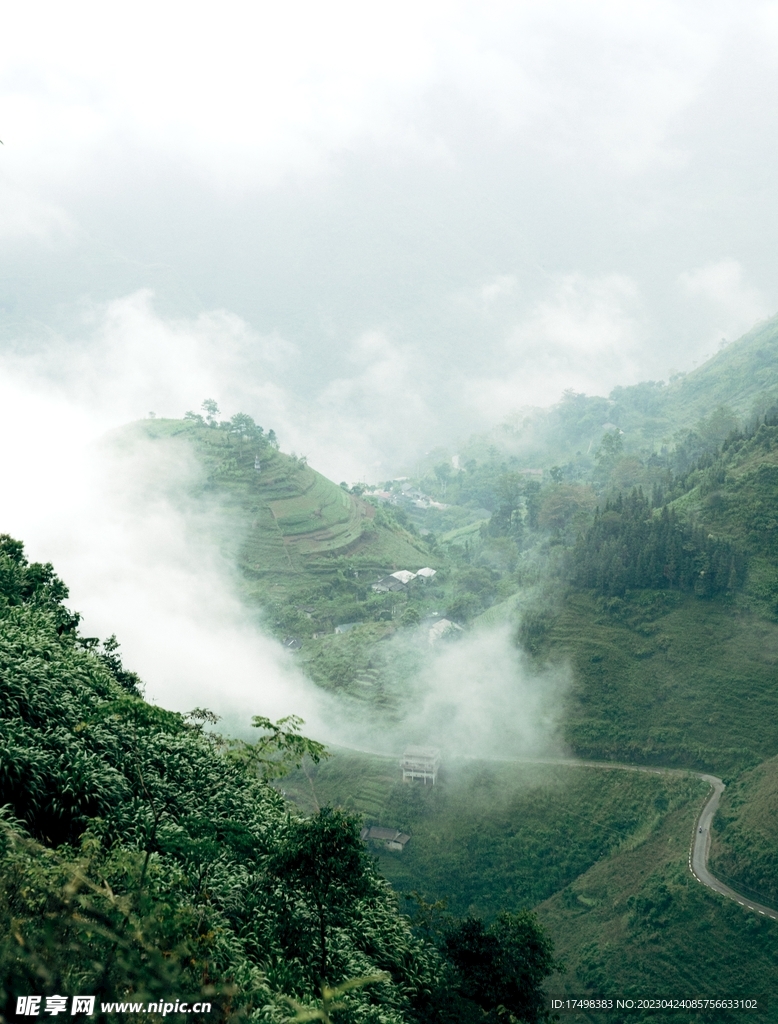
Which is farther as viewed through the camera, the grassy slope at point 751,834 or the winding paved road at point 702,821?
the grassy slope at point 751,834

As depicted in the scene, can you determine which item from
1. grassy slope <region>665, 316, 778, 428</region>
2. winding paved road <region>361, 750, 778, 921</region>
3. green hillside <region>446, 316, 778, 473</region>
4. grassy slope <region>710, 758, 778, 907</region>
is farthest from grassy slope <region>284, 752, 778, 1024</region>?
grassy slope <region>665, 316, 778, 428</region>

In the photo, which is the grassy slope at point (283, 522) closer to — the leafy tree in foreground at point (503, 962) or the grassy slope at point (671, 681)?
the grassy slope at point (671, 681)

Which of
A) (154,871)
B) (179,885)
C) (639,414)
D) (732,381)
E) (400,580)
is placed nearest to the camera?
(154,871)

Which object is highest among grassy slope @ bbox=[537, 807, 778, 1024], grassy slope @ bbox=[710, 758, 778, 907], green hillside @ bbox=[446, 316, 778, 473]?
green hillside @ bbox=[446, 316, 778, 473]

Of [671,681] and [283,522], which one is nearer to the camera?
[671,681]

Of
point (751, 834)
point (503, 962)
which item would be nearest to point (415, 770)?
point (751, 834)

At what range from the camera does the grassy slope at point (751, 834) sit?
72.1ft

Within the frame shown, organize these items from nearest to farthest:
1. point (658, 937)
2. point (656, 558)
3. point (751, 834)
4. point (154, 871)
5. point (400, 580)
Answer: point (154, 871) → point (658, 937) → point (751, 834) → point (656, 558) → point (400, 580)

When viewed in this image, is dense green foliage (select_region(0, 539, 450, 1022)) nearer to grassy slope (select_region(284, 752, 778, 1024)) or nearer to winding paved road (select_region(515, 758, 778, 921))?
grassy slope (select_region(284, 752, 778, 1024))

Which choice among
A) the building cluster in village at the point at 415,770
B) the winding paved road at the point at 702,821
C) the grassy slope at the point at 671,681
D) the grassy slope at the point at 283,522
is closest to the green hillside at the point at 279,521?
the grassy slope at the point at 283,522

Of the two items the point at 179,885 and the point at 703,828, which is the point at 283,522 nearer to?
the point at 703,828

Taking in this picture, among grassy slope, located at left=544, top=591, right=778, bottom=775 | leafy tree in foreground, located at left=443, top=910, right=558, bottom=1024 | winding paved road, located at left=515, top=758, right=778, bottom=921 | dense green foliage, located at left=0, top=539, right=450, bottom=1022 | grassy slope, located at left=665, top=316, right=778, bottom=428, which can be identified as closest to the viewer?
dense green foliage, located at left=0, top=539, right=450, bottom=1022

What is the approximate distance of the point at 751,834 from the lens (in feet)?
76.4

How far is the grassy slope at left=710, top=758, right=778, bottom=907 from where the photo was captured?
866 inches
